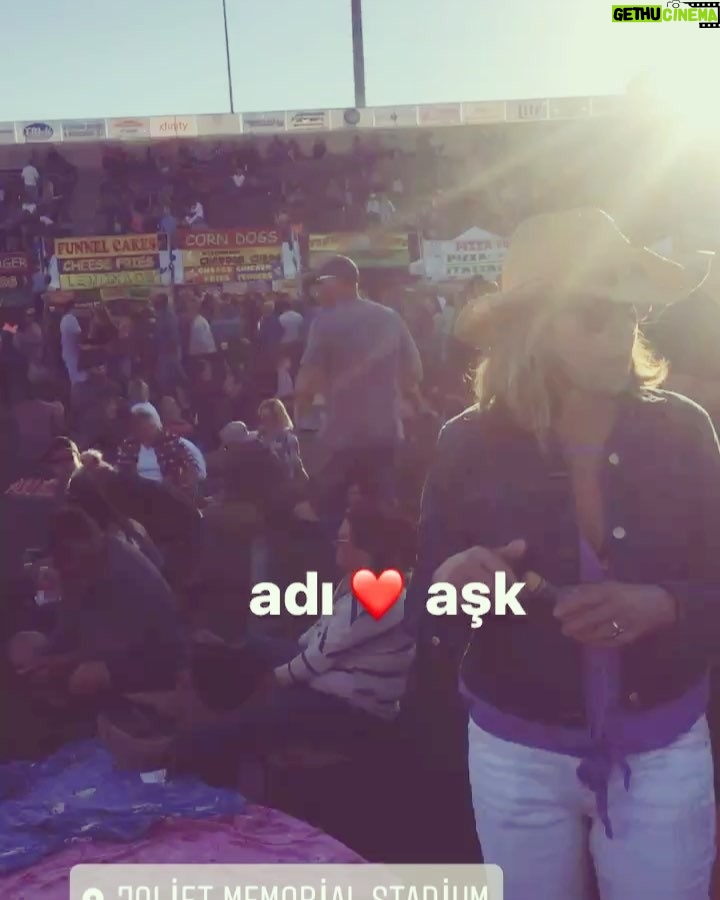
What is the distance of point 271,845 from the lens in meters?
1.54

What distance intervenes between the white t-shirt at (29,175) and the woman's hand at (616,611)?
1.14 metres

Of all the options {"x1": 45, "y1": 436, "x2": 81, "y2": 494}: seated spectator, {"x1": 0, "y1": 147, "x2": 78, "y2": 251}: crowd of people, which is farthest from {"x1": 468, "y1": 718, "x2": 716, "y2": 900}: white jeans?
{"x1": 0, "y1": 147, "x2": 78, "y2": 251}: crowd of people

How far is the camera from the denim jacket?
1369 mm

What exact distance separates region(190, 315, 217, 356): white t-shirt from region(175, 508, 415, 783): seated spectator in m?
0.41

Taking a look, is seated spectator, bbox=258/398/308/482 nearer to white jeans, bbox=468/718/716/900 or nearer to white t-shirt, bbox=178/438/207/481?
white t-shirt, bbox=178/438/207/481

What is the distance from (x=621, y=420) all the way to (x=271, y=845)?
91 cm

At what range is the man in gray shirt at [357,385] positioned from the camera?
148 cm

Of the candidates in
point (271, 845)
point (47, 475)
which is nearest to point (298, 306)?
point (47, 475)

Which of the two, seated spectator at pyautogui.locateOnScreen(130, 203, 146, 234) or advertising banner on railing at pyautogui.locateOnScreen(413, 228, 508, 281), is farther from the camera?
seated spectator at pyautogui.locateOnScreen(130, 203, 146, 234)

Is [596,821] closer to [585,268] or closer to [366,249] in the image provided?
[585,268]

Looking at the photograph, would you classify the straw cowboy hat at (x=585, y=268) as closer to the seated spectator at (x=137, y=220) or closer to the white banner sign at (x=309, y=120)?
the white banner sign at (x=309, y=120)

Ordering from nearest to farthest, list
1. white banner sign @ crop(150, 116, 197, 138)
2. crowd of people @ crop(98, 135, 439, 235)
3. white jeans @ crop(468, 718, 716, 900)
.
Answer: white jeans @ crop(468, 718, 716, 900), white banner sign @ crop(150, 116, 197, 138), crowd of people @ crop(98, 135, 439, 235)

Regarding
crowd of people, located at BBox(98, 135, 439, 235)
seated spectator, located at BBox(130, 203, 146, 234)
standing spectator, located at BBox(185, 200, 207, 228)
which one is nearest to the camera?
crowd of people, located at BBox(98, 135, 439, 235)

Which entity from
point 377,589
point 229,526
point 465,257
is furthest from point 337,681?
point 465,257
